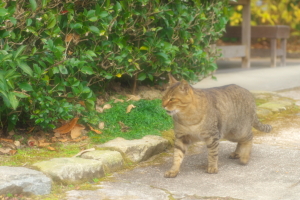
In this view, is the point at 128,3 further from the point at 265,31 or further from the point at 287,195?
the point at 265,31

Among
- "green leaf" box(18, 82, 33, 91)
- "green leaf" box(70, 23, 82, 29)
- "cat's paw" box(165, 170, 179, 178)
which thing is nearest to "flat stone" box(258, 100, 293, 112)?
"cat's paw" box(165, 170, 179, 178)

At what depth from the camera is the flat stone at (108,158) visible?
14.1ft

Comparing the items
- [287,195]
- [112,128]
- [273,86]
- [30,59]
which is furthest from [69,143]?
[273,86]

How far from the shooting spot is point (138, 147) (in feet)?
15.3

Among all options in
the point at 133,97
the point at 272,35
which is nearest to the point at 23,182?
the point at 133,97

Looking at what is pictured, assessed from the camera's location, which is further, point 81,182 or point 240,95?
point 240,95

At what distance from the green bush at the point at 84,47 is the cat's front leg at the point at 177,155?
97 centimetres

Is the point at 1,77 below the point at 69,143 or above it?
above

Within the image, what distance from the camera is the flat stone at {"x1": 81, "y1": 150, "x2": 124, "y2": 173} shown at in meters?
4.29

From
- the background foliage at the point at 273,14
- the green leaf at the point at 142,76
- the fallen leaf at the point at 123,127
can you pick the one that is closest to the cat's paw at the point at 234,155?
the fallen leaf at the point at 123,127

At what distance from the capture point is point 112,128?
530 cm

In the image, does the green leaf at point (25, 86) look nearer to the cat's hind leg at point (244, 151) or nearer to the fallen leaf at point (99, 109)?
the fallen leaf at point (99, 109)

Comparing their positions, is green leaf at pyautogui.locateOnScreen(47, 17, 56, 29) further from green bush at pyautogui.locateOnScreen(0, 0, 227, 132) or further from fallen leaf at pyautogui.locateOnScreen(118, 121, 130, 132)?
fallen leaf at pyautogui.locateOnScreen(118, 121, 130, 132)

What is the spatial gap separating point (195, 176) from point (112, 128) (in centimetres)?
130
